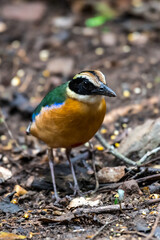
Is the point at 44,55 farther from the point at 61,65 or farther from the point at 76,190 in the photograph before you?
the point at 76,190

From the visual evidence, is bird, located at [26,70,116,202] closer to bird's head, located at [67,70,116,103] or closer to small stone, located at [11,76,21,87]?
bird's head, located at [67,70,116,103]

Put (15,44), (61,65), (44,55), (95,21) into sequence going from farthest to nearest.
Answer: (95,21)
(15,44)
(44,55)
(61,65)

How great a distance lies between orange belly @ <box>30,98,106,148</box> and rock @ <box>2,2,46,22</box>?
238 inches

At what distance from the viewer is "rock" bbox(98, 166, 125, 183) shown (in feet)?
17.9

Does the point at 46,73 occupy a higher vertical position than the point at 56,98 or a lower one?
lower

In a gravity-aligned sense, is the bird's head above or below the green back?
above

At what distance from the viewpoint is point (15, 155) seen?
6.84 metres

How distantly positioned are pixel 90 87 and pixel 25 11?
675 centimetres

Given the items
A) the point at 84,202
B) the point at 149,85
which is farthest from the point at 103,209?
the point at 149,85

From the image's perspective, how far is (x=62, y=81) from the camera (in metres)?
8.81

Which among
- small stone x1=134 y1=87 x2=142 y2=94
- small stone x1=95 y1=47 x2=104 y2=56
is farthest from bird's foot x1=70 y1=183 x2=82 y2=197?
small stone x1=95 y1=47 x2=104 y2=56

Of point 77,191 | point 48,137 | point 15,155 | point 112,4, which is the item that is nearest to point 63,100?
point 48,137

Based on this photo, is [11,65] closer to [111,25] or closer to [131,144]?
[111,25]

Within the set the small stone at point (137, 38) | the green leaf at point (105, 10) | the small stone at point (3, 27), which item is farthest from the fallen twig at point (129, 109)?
the small stone at point (3, 27)
